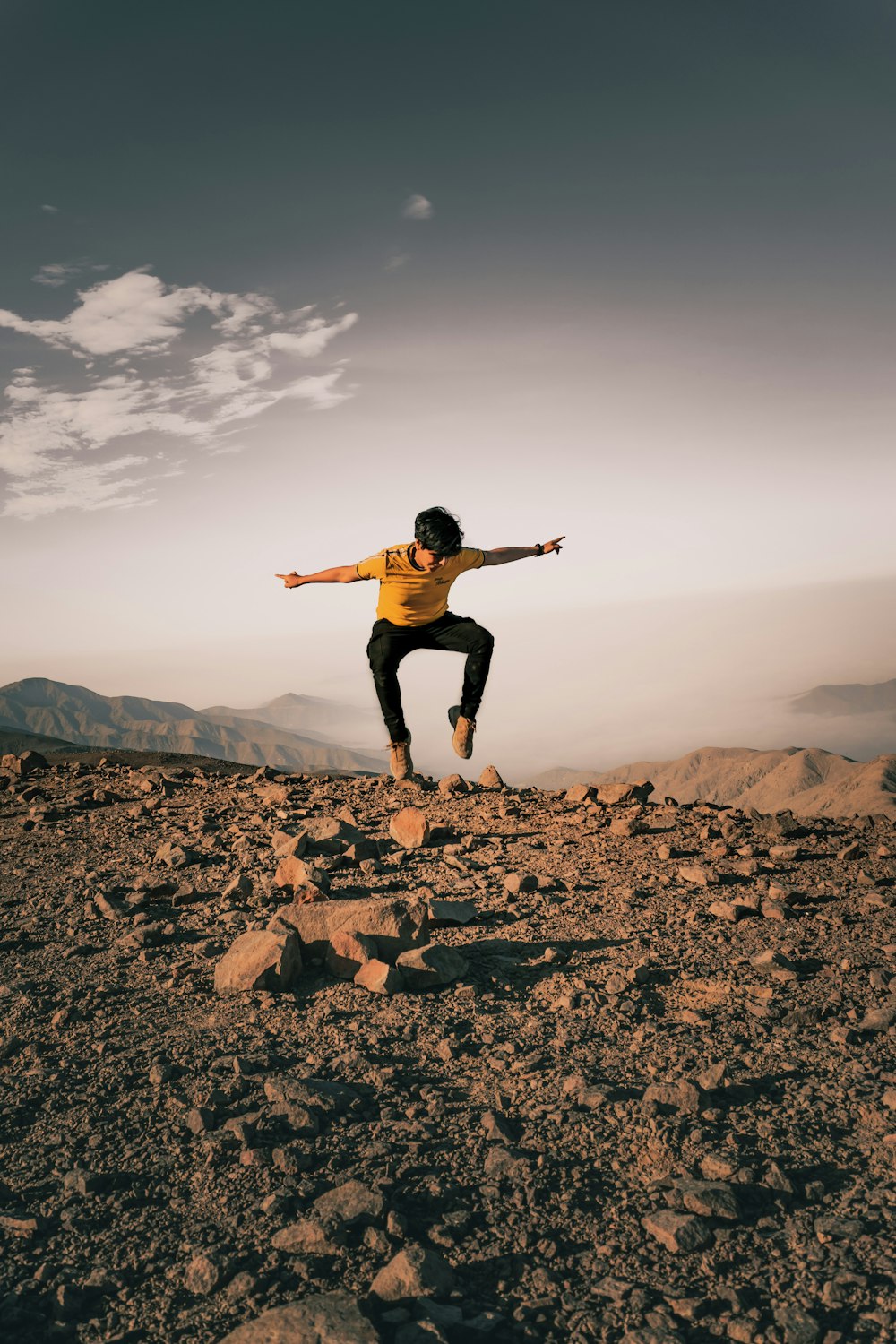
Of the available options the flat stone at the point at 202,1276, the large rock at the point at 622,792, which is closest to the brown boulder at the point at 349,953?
the flat stone at the point at 202,1276

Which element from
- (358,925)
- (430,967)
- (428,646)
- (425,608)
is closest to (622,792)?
(428,646)

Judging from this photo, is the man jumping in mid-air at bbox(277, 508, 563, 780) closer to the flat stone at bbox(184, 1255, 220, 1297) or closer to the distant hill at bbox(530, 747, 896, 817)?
the flat stone at bbox(184, 1255, 220, 1297)

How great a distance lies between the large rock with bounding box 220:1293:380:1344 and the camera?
2410mm

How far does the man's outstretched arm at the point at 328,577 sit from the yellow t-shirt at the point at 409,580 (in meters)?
0.08

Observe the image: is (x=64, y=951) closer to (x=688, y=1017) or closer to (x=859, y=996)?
(x=688, y=1017)

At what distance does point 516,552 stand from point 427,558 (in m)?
1.11

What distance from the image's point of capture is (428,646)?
9.37 m

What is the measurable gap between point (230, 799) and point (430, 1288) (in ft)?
24.8

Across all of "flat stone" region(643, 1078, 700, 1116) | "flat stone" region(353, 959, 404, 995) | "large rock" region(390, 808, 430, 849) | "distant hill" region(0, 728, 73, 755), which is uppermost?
"distant hill" region(0, 728, 73, 755)

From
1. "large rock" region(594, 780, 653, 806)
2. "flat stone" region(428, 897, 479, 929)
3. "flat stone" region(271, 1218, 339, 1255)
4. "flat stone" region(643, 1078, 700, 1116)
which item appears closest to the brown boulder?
"flat stone" region(428, 897, 479, 929)

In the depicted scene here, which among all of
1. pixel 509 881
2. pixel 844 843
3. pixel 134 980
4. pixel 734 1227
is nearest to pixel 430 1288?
pixel 734 1227

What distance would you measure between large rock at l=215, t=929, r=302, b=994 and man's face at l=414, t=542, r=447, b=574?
4516 millimetres

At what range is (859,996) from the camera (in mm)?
4719

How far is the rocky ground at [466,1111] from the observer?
2.64 m
